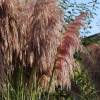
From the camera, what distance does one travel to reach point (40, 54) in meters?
7.58

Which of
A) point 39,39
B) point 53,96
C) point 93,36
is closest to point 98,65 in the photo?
point 53,96

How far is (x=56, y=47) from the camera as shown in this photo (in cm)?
777

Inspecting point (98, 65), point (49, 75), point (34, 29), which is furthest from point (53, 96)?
point (34, 29)

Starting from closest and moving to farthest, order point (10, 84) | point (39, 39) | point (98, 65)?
point (39, 39) → point (10, 84) → point (98, 65)

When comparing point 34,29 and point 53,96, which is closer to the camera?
point 34,29

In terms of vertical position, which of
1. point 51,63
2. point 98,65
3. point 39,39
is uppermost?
point 39,39

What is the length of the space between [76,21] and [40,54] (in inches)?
37.3

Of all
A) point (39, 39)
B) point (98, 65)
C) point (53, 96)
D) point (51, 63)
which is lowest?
point (53, 96)

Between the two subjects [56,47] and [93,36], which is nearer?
[56,47]

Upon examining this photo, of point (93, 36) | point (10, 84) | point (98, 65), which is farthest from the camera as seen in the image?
point (93, 36)

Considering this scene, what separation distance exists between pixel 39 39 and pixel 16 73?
0.92 m

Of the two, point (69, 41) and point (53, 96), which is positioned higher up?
point (69, 41)

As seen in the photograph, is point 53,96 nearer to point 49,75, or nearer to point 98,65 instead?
point 98,65

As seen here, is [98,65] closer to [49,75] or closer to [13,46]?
[49,75]
